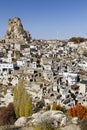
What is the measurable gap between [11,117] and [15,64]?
57.7ft

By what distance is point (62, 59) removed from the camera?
43.2 metres

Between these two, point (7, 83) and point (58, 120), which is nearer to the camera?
point (58, 120)

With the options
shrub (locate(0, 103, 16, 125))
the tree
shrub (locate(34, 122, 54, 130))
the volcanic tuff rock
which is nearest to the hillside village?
the tree

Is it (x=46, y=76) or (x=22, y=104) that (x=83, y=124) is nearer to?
(x=22, y=104)

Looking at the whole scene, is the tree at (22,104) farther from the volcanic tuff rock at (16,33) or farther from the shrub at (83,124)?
the volcanic tuff rock at (16,33)

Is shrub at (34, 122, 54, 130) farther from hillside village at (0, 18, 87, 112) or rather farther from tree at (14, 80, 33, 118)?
hillside village at (0, 18, 87, 112)

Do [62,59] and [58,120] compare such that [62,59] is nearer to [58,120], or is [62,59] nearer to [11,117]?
[11,117]

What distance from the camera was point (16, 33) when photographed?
2494 inches

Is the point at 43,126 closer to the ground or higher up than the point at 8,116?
higher up

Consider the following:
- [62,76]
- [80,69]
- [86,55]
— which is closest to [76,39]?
[86,55]

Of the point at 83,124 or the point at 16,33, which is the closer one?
the point at 83,124

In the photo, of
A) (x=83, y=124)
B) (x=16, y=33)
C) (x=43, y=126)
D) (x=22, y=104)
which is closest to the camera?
(x=43, y=126)

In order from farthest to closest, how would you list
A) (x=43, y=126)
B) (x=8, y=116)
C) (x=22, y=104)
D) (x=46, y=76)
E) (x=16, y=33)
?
(x=16, y=33) < (x=46, y=76) < (x=22, y=104) < (x=8, y=116) < (x=43, y=126)

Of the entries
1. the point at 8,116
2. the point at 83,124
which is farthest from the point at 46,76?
the point at 83,124
